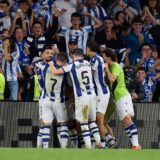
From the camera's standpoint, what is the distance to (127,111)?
910 inches

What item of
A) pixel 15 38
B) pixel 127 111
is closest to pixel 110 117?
pixel 127 111

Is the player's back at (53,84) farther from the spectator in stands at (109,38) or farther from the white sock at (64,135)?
the spectator in stands at (109,38)

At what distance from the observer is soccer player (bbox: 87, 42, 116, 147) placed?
74.9ft

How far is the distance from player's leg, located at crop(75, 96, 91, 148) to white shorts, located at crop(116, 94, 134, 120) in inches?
28.2

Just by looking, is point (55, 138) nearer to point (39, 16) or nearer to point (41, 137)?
point (41, 137)

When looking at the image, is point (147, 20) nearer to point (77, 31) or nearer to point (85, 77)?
point (77, 31)

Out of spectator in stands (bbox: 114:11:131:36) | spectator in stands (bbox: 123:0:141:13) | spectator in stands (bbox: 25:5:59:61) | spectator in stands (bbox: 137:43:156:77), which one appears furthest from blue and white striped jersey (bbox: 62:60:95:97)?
spectator in stands (bbox: 123:0:141:13)

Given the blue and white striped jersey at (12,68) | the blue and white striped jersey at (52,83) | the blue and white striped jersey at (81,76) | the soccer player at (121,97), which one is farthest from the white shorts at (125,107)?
the blue and white striped jersey at (12,68)

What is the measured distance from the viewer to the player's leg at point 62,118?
23.1 meters

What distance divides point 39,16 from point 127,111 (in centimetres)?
471

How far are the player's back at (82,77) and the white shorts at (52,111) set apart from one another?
53 centimetres

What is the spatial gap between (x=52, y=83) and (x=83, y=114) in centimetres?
83

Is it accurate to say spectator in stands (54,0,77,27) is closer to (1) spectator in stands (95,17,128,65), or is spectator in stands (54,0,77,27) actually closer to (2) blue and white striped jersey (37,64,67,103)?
(1) spectator in stands (95,17,128,65)

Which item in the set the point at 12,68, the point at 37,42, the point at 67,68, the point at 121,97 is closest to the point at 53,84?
the point at 67,68
